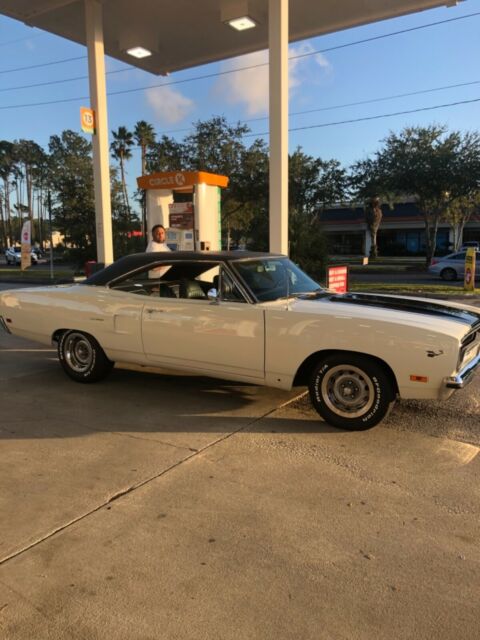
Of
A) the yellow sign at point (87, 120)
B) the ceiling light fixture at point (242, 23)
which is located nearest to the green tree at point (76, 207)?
the yellow sign at point (87, 120)

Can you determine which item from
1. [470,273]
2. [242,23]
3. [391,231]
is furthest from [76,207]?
[391,231]

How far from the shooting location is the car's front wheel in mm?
4332

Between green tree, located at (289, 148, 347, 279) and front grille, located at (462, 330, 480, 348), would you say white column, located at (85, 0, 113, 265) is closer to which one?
front grille, located at (462, 330, 480, 348)

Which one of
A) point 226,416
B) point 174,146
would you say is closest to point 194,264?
point 226,416

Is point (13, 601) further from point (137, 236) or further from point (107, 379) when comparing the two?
point (137, 236)

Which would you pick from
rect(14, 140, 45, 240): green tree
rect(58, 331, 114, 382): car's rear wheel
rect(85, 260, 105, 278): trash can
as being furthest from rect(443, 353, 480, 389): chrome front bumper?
rect(14, 140, 45, 240): green tree

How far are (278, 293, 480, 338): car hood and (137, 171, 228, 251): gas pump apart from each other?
672 cm

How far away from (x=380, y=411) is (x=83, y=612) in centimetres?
280

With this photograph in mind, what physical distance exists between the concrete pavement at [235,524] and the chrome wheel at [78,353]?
877mm

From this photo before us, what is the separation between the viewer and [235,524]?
3.08 meters

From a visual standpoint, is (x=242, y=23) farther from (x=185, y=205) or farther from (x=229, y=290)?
(x=229, y=290)

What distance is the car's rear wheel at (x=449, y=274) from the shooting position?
72.3 ft

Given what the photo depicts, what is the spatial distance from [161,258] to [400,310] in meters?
2.52

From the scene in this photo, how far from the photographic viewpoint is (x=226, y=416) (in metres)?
4.90
